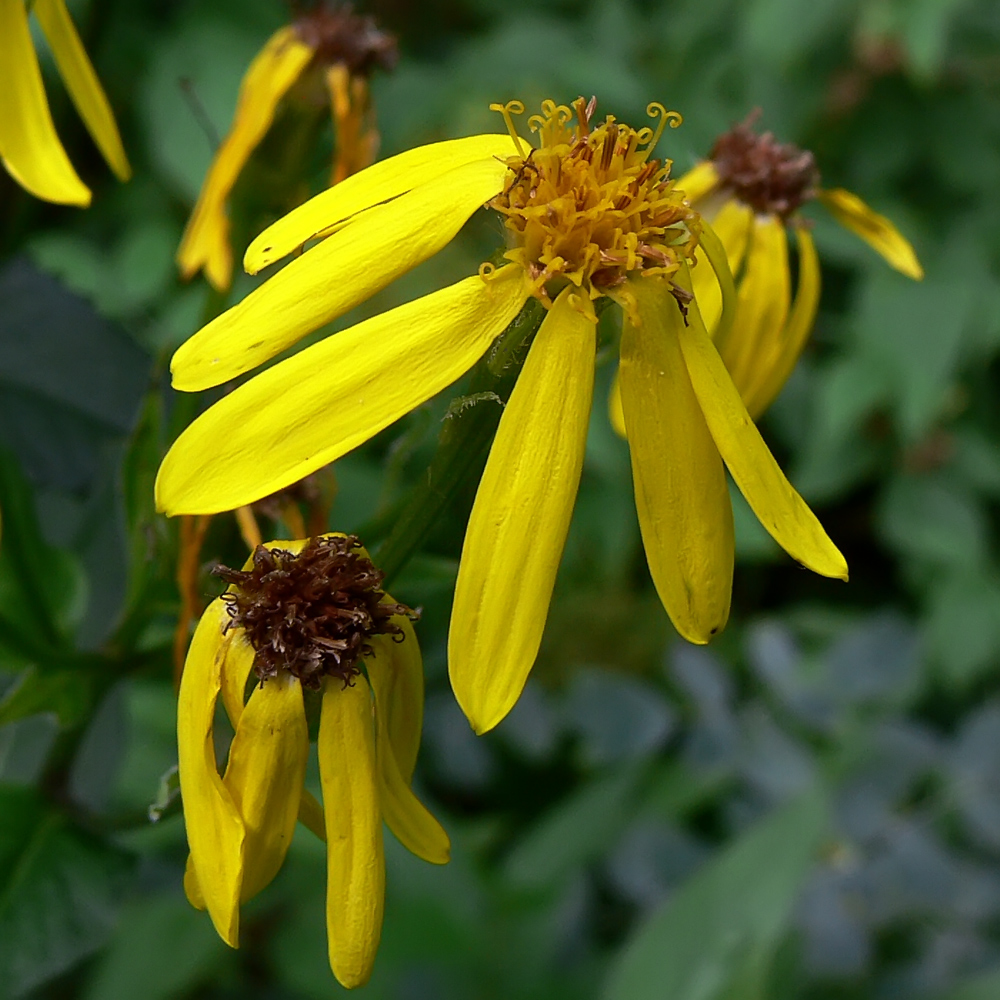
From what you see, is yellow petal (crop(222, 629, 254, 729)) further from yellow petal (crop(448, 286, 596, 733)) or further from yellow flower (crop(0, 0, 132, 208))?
yellow flower (crop(0, 0, 132, 208))

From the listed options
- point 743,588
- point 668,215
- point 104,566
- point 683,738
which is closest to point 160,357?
point 104,566

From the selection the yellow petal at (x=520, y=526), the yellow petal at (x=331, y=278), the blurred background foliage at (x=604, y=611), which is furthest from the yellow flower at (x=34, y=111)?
the yellow petal at (x=520, y=526)

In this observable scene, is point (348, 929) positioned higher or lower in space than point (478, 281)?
lower

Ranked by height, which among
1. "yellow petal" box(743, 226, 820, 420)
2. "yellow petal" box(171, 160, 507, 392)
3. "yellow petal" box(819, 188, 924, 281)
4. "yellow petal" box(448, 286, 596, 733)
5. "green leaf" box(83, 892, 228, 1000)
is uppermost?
"yellow petal" box(171, 160, 507, 392)

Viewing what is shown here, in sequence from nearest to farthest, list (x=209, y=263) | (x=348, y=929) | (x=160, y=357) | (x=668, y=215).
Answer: (x=348, y=929), (x=668, y=215), (x=160, y=357), (x=209, y=263)

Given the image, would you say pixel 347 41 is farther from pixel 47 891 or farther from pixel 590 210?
pixel 47 891

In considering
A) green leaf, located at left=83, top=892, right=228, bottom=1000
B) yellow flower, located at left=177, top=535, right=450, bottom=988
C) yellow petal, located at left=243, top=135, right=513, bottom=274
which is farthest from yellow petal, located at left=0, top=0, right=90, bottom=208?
green leaf, located at left=83, top=892, right=228, bottom=1000

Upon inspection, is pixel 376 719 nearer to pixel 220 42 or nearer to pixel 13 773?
pixel 13 773
